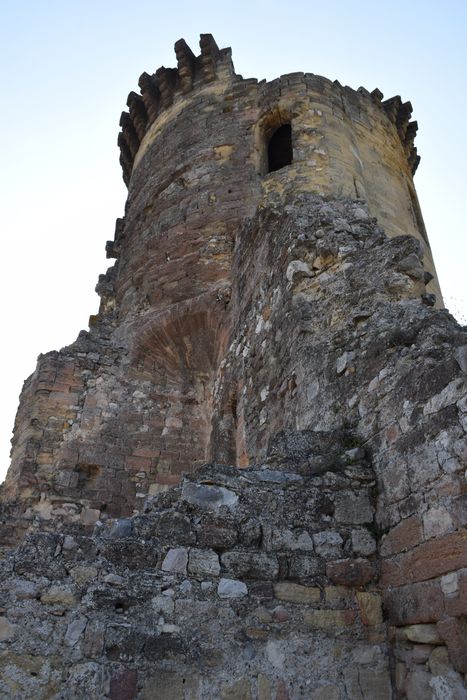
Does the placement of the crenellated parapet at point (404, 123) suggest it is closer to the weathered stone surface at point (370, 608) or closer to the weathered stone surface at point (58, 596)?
the weathered stone surface at point (370, 608)

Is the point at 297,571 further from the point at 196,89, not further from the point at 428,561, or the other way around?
the point at 196,89

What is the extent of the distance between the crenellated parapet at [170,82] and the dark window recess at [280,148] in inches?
71.5

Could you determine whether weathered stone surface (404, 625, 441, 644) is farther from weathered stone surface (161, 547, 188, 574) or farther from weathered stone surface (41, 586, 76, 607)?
weathered stone surface (41, 586, 76, 607)

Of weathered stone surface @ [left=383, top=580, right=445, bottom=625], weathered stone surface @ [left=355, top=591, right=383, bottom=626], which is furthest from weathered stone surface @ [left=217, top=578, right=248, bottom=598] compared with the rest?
weathered stone surface @ [left=383, top=580, right=445, bottom=625]

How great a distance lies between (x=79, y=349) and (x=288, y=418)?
4.64 meters

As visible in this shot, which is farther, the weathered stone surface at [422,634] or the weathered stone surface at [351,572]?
the weathered stone surface at [351,572]

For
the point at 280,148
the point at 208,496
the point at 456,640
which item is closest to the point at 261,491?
the point at 208,496

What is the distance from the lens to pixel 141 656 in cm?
238

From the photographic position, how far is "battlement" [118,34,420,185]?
10.3 meters

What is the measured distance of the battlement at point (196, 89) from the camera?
33.9 ft

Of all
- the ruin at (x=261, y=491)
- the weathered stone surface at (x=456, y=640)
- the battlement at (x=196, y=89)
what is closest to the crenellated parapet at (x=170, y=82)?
the battlement at (x=196, y=89)

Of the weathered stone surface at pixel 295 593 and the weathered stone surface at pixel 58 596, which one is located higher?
the weathered stone surface at pixel 58 596

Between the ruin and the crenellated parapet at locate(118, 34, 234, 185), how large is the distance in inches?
178

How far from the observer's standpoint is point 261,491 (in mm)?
3068
